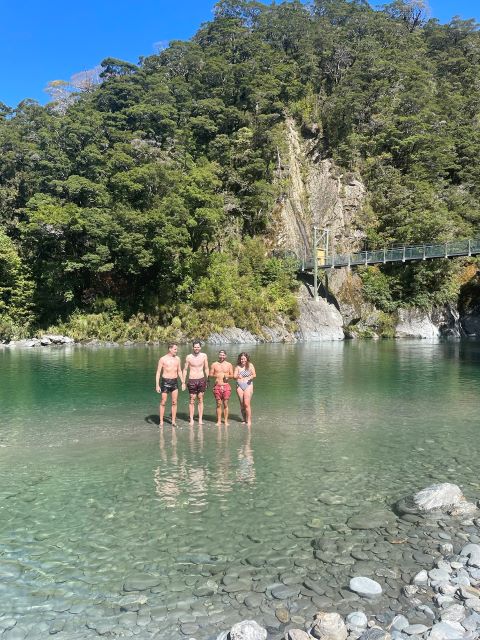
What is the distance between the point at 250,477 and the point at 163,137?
45.7 m

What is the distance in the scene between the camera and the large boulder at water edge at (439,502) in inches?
238

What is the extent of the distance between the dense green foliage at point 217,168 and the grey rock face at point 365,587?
30541 millimetres

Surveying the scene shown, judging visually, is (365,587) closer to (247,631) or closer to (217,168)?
(247,631)

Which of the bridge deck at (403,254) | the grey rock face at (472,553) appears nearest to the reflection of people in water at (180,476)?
the grey rock face at (472,553)

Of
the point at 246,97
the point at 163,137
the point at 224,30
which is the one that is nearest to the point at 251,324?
the point at 163,137

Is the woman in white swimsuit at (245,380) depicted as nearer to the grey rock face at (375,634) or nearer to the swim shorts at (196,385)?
the swim shorts at (196,385)

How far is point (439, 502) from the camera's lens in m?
6.15

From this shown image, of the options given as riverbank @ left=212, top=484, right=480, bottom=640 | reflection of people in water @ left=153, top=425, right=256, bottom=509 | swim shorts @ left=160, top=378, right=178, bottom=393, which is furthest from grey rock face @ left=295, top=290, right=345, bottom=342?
riverbank @ left=212, top=484, right=480, bottom=640

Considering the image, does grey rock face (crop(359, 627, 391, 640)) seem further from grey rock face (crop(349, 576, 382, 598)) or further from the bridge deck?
the bridge deck

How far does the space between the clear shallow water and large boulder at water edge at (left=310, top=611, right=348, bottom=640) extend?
33 cm

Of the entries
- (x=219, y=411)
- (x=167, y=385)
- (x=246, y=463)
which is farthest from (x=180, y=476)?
(x=167, y=385)

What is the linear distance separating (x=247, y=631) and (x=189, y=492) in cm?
319

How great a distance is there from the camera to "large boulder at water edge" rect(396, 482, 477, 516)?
6.05 metres

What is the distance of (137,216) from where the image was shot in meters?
34.5
